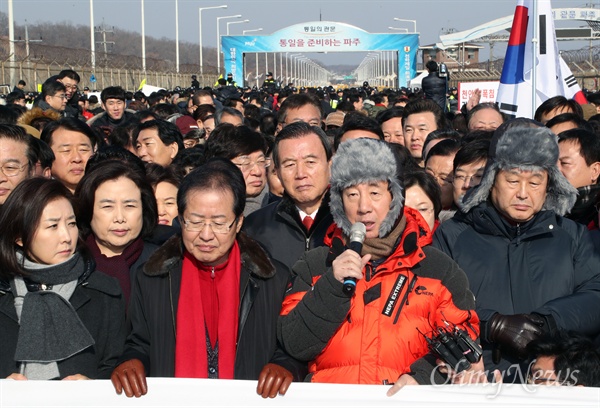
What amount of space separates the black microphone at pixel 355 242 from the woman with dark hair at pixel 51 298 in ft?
3.85

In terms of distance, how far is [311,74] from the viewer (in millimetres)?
154750

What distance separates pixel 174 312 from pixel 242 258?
1.24 feet

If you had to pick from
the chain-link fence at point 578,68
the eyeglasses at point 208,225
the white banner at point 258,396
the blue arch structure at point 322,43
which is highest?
the blue arch structure at point 322,43

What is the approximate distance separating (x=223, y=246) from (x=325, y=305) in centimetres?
68

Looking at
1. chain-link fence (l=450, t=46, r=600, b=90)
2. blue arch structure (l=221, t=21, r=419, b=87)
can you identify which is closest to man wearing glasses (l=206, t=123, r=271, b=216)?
chain-link fence (l=450, t=46, r=600, b=90)

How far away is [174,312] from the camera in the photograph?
3.49m

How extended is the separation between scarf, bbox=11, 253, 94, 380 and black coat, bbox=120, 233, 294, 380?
24 cm

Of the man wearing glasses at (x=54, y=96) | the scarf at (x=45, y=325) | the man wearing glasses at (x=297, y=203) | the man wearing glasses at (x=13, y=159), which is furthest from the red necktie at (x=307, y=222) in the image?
the man wearing glasses at (x=54, y=96)

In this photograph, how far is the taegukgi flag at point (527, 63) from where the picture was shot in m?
8.75

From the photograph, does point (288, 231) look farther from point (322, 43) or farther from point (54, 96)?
point (322, 43)

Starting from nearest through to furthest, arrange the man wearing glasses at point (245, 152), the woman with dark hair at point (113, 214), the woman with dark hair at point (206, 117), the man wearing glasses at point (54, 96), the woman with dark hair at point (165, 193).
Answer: the woman with dark hair at point (113, 214) < the woman with dark hair at point (165, 193) < the man wearing glasses at point (245, 152) < the woman with dark hair at point (206, 117) < the man wearing glasses at point (54, 96)

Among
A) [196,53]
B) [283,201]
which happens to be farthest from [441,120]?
[196,53]

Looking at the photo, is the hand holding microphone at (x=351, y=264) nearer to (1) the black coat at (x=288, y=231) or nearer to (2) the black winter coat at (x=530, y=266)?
(2) the black winter coat at (x=530, y=266)

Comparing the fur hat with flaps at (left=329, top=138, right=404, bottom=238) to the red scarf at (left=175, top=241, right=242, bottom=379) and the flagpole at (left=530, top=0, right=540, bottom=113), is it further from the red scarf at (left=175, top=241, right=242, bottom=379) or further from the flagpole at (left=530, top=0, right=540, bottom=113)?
the flagpole at (left=530, top=0, right=540, bottom=113)
